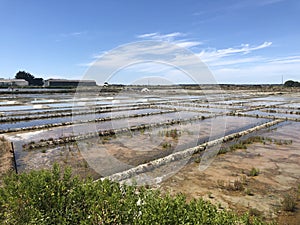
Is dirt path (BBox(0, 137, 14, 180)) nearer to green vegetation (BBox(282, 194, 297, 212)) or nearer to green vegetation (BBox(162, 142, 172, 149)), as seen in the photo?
green vegetation (BBox(162, 142, 172, 149))

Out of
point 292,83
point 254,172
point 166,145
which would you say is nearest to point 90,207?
point 254,172

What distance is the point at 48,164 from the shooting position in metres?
9.34

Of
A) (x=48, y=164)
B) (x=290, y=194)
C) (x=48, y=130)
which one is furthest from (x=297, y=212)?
(x=48, y=130)

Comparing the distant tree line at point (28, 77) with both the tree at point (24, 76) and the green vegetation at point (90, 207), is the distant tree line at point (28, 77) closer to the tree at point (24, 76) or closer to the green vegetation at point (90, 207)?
the tree at point (24, 76)

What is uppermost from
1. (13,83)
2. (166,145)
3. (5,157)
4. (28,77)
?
(28,77)

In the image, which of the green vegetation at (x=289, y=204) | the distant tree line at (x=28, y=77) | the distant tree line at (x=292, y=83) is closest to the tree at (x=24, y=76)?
the distant tree line at (x=28, y=77)

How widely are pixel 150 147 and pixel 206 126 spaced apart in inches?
289

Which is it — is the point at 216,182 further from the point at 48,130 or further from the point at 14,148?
the point at 48,130

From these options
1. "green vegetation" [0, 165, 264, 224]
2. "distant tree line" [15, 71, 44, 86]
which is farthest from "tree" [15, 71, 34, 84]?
"green vegetation" [0, 165, 264, 224]

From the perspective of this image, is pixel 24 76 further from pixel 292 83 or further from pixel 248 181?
pixel 292 83

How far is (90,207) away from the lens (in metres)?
3.72

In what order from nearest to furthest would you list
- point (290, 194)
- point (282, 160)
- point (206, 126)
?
point (290, 194), point (282, 160), point (206, 126)

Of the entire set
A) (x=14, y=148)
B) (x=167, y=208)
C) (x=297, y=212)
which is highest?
(x=167, y=208)

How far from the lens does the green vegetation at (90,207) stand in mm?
3211
